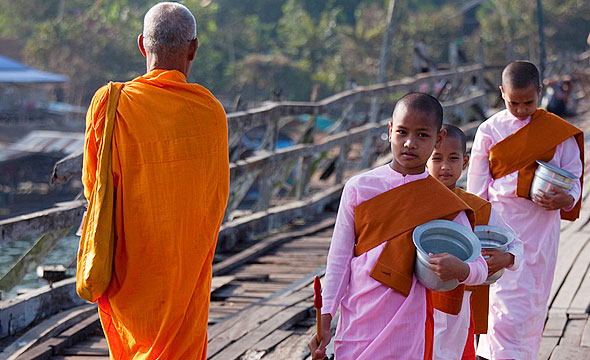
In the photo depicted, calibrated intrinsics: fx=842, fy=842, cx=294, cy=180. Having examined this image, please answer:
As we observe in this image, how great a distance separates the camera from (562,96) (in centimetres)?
1628

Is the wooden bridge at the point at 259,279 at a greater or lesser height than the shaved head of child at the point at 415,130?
lesser

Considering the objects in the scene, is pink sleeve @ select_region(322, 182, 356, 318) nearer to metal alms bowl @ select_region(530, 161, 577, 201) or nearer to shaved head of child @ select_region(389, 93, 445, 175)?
shaved head of child @ select_region(389, 93, 445, 175)

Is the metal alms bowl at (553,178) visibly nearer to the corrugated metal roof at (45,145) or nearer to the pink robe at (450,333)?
the pink robe at (450,333)

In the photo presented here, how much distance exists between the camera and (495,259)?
2900 millimetres

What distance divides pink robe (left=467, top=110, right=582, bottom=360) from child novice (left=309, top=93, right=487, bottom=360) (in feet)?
3.50

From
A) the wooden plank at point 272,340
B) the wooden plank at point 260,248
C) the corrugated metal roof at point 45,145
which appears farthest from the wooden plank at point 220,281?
the corrugated metal roof at point 45,145

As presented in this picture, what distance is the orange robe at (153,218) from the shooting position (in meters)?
2.85

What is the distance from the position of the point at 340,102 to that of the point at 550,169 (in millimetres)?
5373

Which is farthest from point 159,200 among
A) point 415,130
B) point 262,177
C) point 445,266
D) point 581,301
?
point 262,177

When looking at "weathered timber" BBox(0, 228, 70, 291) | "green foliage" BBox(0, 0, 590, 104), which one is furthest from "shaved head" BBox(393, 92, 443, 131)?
"green foliage" BBox(0, 0, 590, 104)

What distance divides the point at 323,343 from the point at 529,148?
1716 mm

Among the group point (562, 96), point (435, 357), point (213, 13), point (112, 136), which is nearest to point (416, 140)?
point (435, 357)

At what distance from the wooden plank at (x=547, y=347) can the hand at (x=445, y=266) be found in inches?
66.2

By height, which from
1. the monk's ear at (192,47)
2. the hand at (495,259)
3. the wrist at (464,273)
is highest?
the monk's ear at (192,47)
